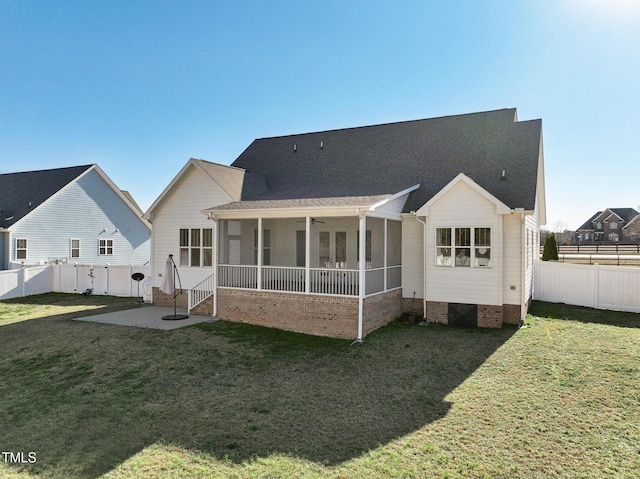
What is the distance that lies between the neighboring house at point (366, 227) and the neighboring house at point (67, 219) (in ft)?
36.7

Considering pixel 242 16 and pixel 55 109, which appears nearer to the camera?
pixel 242 16

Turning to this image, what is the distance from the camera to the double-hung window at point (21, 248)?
21625mm

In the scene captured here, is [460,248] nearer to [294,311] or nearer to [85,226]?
[294,311]

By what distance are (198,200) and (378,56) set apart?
379 inches

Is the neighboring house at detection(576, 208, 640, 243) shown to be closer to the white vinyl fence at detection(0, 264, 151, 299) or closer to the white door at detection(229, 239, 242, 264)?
the white door at detection(229, 239, 242, 264)

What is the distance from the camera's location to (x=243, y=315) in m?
13.2

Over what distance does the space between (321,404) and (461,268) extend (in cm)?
767

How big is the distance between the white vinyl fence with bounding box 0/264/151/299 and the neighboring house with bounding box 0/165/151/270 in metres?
1.67

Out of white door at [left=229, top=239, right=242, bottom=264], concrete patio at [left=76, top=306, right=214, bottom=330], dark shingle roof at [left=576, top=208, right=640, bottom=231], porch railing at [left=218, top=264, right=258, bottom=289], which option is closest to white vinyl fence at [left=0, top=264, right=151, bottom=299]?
concrete patio at [left=76, top=306, right=214, bottom=330]

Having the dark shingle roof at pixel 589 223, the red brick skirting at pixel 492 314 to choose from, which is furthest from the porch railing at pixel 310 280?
the dark shingle roof at pixel 589 223

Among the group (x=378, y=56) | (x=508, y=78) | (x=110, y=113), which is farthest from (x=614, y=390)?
(x=110, y=113)

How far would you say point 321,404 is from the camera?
700cm

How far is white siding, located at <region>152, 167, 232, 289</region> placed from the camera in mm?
15297

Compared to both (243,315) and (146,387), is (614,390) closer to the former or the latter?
(146,387)
